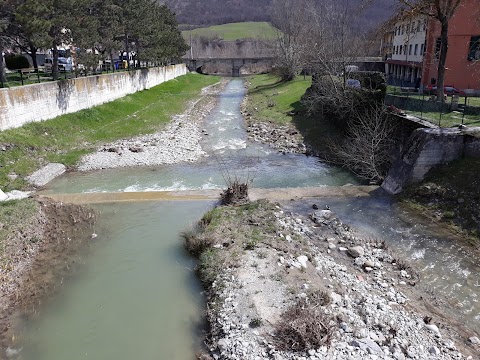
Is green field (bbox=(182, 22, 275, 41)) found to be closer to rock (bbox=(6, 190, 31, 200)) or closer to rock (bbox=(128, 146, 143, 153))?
rock (bbox=(128, 146, 143, 153))

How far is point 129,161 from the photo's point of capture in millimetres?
23531

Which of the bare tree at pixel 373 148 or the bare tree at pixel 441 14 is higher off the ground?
the bare tree at pixel 441 14

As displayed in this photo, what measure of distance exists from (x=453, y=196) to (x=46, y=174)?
62.5 ft

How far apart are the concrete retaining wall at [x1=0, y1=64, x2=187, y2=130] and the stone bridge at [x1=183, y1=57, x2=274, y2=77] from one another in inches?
2174

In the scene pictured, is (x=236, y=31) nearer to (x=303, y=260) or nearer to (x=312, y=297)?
(x=303, y=260)

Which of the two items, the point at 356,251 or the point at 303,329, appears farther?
the point at 356,251

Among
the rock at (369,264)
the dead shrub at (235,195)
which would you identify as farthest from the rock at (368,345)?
the dead shrub at (235,195)

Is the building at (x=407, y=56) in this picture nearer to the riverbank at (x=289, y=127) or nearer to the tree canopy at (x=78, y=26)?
the riverbank at (x=289, y=127)

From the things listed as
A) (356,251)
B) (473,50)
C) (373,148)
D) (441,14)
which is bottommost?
(356,251)

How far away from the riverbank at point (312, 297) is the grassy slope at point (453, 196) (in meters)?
3.68

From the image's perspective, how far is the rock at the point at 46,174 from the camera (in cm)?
1991

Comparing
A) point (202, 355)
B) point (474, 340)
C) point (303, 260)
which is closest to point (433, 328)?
point (474, 340)

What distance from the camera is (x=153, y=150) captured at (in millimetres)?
25844

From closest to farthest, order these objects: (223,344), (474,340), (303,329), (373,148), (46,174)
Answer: (303,329)
(223,344)
(474,340)
(373,148)
(46,174)
